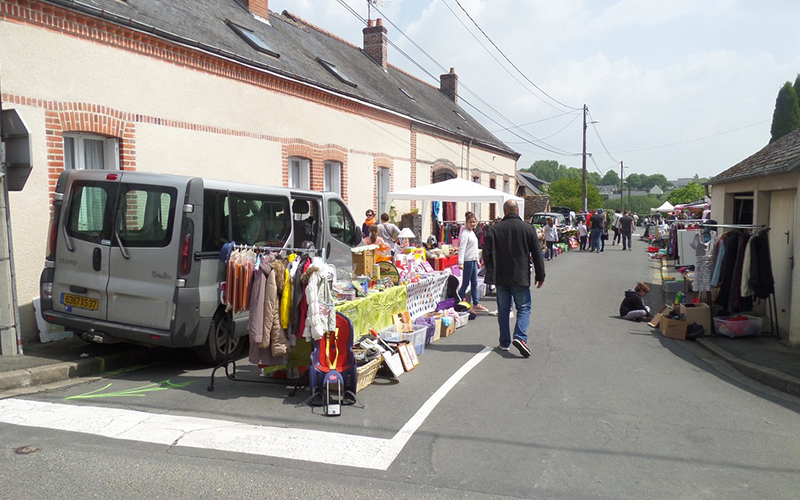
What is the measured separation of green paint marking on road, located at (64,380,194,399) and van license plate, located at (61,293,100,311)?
0.91 metres

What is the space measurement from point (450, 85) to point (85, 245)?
98.3ft

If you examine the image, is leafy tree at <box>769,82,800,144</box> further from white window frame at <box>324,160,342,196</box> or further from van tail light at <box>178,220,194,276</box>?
van tail light at <box>178,220,194,276</box>

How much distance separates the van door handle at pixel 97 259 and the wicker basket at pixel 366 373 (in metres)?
3.20

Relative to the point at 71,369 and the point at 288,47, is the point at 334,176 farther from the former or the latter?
the point at 71,369

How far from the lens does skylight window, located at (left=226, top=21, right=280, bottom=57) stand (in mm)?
A: 13555

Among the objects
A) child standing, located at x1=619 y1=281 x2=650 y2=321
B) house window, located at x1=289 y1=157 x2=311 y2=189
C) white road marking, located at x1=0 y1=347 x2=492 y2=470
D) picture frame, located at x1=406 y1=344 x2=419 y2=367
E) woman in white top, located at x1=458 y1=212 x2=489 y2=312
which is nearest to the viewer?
white road marking, located at x1=0 y1=347 x2=492 y2=470

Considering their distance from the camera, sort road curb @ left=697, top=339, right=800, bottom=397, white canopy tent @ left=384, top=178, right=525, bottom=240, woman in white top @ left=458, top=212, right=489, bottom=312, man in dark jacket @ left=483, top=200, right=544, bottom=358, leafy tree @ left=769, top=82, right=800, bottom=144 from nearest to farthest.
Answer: road curb @ left=697, top=339, right=800, bottom=397, man in dark jacket @ left=483, top=200, right=544, bottom=358, woman in white top @ left=458, top=212, right=489, bottom=312, white canopy tent @ left=384, top=178, right=525, bottom=240, leafy tree @ left=769, top=82, right=800, bottom=144

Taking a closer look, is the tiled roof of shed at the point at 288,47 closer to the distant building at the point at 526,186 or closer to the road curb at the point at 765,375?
the road curb at the point at 765,375

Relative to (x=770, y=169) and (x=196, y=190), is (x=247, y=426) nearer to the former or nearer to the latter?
(x=196, y=190)

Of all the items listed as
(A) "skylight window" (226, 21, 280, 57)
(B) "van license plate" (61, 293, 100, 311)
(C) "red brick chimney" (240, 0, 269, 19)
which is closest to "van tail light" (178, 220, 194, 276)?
(B) "van license plate" (61, 293, 100, 311)

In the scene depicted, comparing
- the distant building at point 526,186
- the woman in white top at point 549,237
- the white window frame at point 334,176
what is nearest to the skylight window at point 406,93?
the woman in white top at point 549,237

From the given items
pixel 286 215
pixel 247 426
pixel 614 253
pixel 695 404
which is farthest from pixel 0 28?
pixel 614 253

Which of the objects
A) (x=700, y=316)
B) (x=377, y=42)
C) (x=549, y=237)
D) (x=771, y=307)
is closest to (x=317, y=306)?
(x=700, y=316)

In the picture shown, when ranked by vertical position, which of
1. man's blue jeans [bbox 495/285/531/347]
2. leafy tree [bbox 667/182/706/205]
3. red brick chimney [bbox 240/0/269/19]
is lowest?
man's blue jeans [bbox 495/285/531/347]
